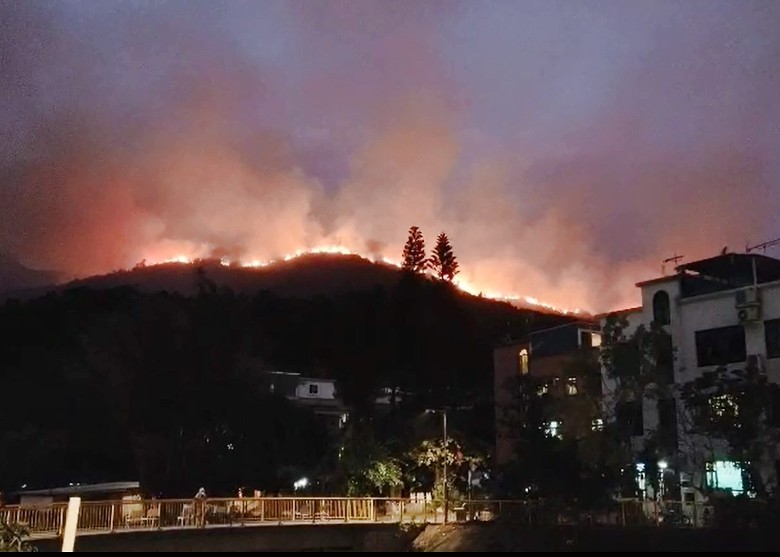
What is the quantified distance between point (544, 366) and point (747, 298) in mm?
13813

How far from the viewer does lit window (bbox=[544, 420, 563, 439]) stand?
1481 inches

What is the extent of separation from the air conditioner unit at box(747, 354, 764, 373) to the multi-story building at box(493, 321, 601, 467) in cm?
644

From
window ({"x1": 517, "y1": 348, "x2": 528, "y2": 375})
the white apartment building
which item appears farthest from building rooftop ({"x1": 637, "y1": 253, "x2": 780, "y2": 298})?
window ({"x1": 517, "y1": 348, "x2": 528, "y2": 375})

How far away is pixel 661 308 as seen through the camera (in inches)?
1608

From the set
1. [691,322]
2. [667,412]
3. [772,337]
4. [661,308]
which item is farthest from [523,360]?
[772,337]

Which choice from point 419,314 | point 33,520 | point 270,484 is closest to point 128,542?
point 33,520

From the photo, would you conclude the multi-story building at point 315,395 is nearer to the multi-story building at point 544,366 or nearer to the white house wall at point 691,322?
the multi-story building at point 544,366

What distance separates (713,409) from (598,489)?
5644 mm

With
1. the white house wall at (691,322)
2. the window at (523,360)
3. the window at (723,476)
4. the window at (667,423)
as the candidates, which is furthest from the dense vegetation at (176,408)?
the window at (723,476)

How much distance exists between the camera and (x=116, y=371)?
53281mm

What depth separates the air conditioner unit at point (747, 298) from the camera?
120 feet

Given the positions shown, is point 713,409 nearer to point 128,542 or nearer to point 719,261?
point 719,261

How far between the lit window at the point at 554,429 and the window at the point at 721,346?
7.11 meters

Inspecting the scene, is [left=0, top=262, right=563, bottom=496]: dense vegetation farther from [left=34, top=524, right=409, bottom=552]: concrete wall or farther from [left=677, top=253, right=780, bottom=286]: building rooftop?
[left=677, top=253, right=780, bottom=286]: building rooftop
